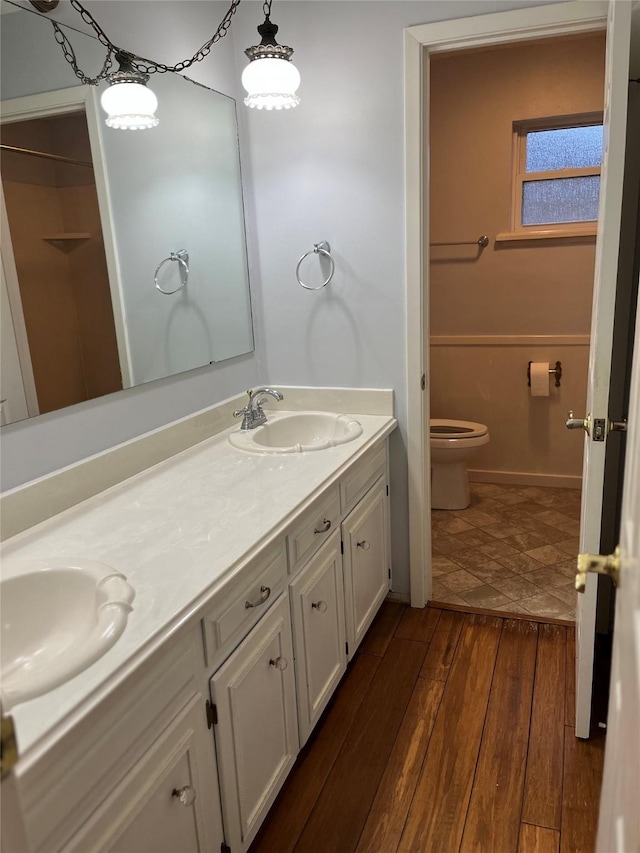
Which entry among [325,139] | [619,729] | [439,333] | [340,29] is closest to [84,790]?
[619,729]

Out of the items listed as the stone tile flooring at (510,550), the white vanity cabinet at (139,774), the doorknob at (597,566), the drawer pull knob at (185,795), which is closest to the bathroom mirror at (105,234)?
the white vanity cabinet at (139,774)

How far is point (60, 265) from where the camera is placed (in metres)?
1.67

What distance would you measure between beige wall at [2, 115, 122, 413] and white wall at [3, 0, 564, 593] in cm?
21

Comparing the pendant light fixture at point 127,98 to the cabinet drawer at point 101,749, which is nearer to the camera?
the cabinet drawer at point 101,749

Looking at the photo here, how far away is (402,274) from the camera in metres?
2.38

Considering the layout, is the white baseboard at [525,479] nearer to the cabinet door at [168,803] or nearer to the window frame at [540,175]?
the window frame at [540,175]

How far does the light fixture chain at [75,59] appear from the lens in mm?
1639

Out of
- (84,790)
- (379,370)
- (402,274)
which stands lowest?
(84,790)

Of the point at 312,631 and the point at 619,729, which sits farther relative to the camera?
the point at 312,631

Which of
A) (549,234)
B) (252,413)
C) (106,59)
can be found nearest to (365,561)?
(252,413)

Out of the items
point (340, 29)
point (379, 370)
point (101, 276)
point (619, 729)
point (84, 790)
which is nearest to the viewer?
point (619, 729)

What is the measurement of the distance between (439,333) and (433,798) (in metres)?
2.78

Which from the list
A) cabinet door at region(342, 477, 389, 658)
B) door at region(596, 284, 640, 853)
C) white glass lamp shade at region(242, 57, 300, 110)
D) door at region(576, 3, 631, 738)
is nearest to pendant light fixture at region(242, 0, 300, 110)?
white glass lamp shade at region(242, 57, 300, 110)

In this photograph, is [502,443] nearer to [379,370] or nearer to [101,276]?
[379,370]
